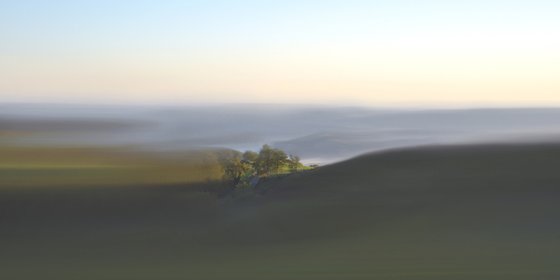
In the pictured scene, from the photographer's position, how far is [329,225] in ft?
23.1

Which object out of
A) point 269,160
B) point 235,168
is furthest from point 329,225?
point 235,168

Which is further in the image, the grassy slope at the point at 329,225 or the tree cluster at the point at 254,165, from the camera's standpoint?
the tree cluster at the point at 254,165

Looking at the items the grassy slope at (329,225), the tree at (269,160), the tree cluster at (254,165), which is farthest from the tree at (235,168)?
the grassy slope at (329,225)

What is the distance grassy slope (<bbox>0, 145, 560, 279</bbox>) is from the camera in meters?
5.35

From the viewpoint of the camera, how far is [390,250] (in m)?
5.89

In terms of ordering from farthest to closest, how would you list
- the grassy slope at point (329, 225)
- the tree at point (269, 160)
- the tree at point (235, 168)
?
1. the tree at point (269, 160)
2. the tree at point (235, 168)
3. the grassy slope at point (329, 225)

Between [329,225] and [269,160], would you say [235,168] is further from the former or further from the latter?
[329,225]

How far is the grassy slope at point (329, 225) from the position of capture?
17.5ft

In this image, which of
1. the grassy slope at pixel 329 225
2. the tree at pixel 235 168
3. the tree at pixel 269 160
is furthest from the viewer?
the tree at pixel 269 160

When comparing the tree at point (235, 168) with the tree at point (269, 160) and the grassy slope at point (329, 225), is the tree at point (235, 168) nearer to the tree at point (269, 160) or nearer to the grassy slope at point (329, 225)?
the tree at point (269, 160)

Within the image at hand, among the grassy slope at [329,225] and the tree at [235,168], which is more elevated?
the tree at [235,168]

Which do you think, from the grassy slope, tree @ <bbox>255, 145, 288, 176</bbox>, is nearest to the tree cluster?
tree @ <bbox>255, 145, 288, 176</bbox>

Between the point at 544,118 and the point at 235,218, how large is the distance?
15.2 ft

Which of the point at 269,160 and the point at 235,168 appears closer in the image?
the point at 235,168
